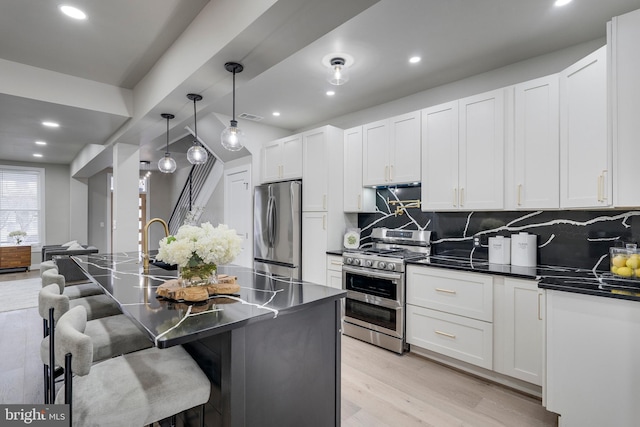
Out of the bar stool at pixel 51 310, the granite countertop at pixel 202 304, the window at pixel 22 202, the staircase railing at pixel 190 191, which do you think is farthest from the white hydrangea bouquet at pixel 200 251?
the window at pixel 22 202

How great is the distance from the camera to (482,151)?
9.30 feet

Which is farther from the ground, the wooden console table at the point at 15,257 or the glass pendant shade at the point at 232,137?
the glass pendant shade at the point at 232,137

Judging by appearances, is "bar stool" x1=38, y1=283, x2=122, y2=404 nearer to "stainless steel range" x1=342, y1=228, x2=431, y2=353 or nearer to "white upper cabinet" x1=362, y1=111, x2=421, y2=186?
"stainless steel range" x1=342, y1=228, x2=431, y2=353

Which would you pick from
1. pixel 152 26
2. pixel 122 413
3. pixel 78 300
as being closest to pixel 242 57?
pixel 152 26

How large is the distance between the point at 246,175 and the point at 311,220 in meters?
1.49

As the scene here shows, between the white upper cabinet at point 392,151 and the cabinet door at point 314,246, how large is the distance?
76cm

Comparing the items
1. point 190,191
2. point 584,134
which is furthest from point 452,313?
point 190,191

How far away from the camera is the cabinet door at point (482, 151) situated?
273cm

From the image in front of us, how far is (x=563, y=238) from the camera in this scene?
2650 millimetres

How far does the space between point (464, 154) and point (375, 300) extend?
1.67 m

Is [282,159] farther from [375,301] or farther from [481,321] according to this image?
[481,321]

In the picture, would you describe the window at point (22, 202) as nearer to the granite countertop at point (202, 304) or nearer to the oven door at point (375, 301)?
the granite countertop at point (202, 304)

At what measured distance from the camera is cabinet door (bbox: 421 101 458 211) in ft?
9.89

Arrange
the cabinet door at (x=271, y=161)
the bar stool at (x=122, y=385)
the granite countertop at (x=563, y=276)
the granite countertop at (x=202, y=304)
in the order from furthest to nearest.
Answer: the cabinet door at (x=271, y=161) < the granite countertop at (x=563, y=276) < the granite countertop at (x=202, y=304) < the bar stool at (x=122, y=385)
